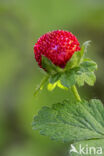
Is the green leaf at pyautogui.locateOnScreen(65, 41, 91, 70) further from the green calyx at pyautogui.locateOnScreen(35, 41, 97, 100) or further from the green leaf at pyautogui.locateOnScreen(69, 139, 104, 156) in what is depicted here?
the green leaf at pyautogui.locateOnScreen(69, 139, 104, 156)

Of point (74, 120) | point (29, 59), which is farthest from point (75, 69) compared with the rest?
point (29, 59)

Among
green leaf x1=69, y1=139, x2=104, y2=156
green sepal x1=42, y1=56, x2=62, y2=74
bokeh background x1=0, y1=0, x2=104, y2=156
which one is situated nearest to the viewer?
green leaf x1=69, y1=139, x2=104, y2=156

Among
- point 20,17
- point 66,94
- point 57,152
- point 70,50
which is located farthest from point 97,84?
point 70,50

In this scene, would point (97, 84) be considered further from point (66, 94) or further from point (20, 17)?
point (20, 17)
